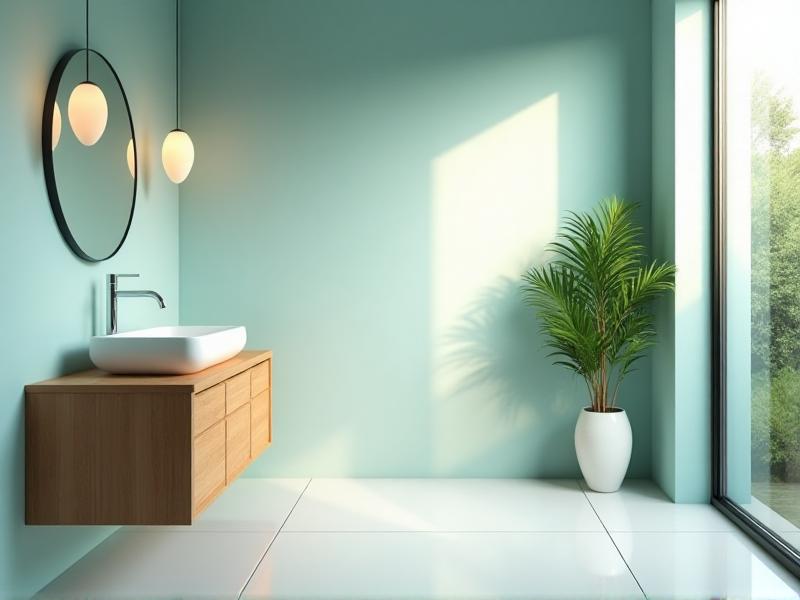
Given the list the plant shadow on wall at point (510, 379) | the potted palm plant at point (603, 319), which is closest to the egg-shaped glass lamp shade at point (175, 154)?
the plant shadow on wall at point (510, 379)

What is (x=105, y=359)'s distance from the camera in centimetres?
264

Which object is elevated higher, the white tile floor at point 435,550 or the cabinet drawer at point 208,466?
the cabinet drawer at point 208,466

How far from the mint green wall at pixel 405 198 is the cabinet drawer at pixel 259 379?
37cm

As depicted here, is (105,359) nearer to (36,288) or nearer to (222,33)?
(36,288)

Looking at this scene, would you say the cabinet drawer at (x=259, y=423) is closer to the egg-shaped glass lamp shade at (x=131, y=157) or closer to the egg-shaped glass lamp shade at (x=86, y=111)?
the egg-shaped glass lamp shade at (x=131, y=157)

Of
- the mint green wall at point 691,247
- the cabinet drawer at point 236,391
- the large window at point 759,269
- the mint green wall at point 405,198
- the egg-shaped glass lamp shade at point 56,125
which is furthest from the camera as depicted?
the mint green wall at point 405,198

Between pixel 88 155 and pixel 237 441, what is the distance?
1264 mm

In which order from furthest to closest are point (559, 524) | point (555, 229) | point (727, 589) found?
point (555, 229) < point (559, 524) < point (727, 589)

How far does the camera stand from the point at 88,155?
2.92 metres

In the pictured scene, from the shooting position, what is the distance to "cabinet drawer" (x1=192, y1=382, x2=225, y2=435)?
252 centimetres

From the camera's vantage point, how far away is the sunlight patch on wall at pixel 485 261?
3955 mm

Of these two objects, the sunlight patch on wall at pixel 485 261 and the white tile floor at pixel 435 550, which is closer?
the white tile floor at pixel 435 550

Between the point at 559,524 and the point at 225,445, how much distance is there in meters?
1.45

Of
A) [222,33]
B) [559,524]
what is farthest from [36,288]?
[559,524]
